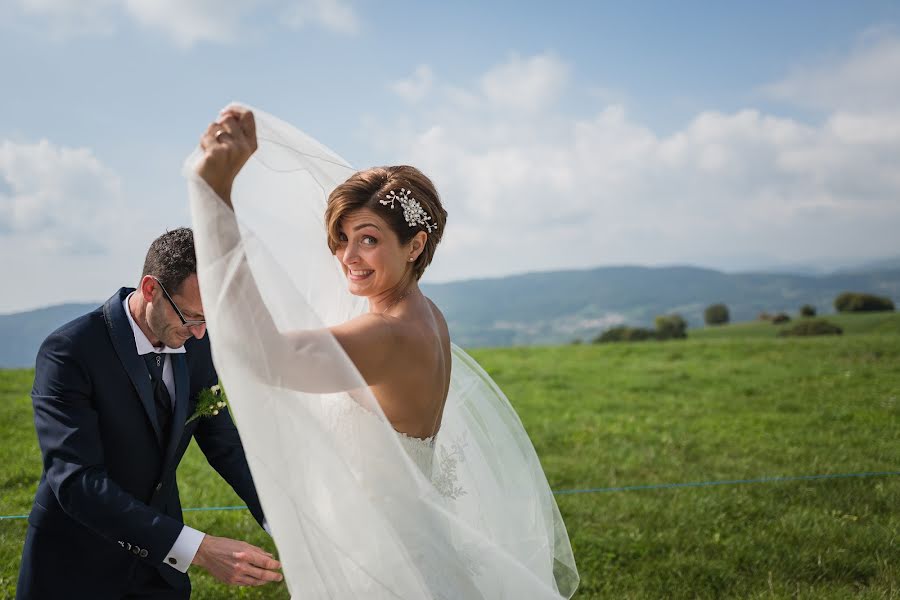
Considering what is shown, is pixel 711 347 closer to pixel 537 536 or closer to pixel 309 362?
pixel 537 536

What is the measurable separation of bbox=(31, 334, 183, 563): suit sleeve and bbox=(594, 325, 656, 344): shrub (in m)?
27.5

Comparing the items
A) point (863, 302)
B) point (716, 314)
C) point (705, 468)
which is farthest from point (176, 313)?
point (716, 314)

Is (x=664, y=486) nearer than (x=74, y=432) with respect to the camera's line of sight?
No

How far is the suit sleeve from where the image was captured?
2.99 m

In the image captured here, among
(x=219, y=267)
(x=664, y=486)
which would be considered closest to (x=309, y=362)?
(x=219, y=267)

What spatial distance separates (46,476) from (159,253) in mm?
1037

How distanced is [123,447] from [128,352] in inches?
16.5

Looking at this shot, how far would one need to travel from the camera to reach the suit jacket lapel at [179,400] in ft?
11.4

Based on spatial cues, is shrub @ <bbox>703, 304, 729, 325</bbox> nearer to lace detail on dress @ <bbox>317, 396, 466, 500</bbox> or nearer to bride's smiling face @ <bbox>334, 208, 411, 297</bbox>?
lace detail on dress @ <bbox>317, 396, 466, 500</bbox>

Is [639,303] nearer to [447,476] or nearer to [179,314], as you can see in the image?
[447,476]

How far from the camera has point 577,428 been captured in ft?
33.7

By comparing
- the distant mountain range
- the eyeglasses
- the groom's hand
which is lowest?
the distant mountain range

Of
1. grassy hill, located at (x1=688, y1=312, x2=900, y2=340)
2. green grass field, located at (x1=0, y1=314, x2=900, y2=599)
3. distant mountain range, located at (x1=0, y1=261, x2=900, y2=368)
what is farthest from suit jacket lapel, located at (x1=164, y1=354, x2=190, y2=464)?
distant mountain range, located at (x1=0, y1=261, x2=900, y2=368)

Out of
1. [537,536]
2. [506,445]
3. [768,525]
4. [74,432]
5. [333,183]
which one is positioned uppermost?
[333,183]
